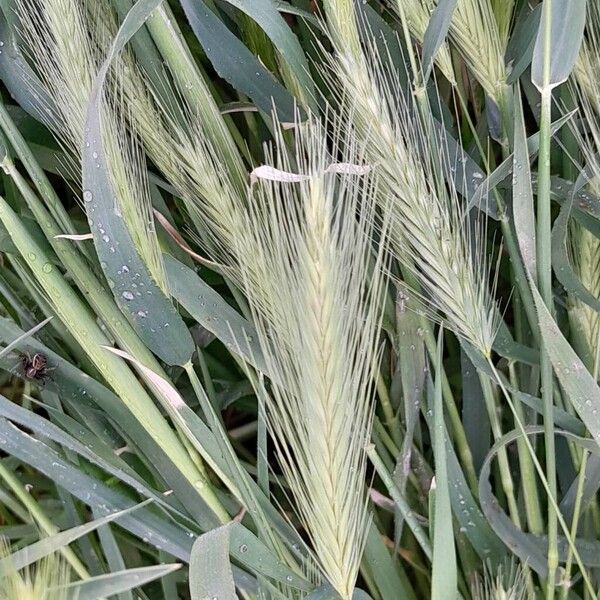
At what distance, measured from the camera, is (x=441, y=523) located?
493mm

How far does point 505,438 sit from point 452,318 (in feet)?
0.38

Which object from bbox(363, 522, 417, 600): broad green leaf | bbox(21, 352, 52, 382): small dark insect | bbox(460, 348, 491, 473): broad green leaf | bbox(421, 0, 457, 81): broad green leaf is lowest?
bbox(363, 522, 417, 600): broad green leaf

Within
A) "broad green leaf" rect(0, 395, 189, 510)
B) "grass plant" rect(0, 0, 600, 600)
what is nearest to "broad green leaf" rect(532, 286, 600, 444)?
"grass plant" rect(0, 0, 600, 600)

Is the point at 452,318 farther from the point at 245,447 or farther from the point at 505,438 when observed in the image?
the point at 245,447

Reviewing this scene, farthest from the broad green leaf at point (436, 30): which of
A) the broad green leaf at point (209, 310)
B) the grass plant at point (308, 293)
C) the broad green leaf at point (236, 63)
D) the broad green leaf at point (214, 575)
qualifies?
the broad green leaf at point (214, 575)

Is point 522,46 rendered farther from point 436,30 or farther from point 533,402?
point 533,402

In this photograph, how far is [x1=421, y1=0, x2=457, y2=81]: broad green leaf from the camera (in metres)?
0.48

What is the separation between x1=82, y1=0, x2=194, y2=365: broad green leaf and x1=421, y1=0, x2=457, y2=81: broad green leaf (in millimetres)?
195

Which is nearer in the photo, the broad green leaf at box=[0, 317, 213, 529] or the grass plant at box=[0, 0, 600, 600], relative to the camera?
the grass plant at box=[0, 0, 600, 600]

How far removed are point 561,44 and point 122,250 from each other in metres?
0.34

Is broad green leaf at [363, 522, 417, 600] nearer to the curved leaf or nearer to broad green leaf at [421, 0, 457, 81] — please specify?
the curved leaf

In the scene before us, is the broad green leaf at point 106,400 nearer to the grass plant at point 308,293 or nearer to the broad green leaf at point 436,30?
the grass plant at point 308,293

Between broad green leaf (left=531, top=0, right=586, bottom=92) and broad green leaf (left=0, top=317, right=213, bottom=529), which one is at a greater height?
broad green leaf (left=531, top=0, right=586, bottom=92)

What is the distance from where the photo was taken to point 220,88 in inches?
29.7
